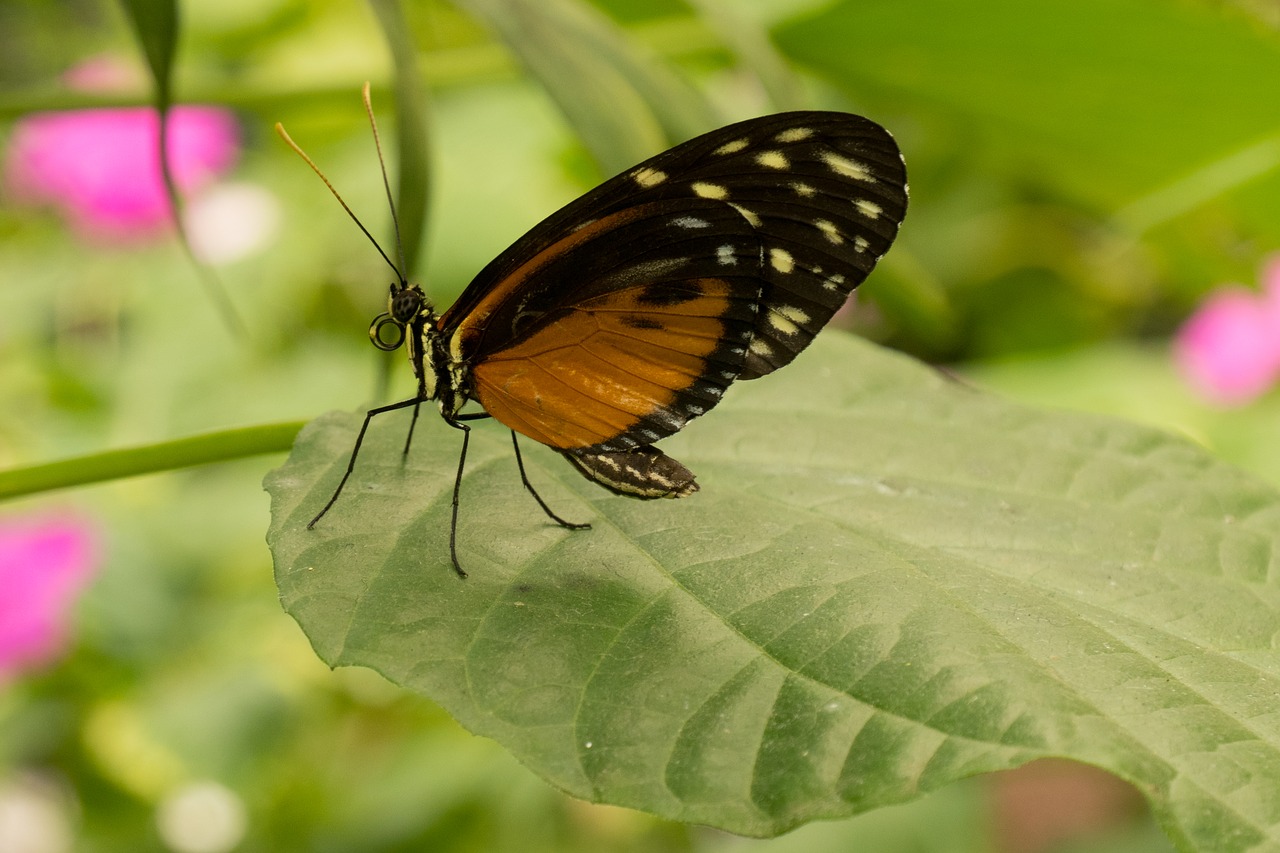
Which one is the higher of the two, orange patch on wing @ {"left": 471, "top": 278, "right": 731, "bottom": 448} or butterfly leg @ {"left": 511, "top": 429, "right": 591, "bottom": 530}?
orange patch on wing @ {"left": 471, "top": 278, "right": 731, "bottom": 448}

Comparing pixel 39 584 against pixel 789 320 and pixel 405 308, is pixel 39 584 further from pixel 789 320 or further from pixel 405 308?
pixel 789 320

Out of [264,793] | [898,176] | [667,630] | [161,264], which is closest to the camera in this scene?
[667,630]

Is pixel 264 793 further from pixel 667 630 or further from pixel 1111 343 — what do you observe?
pixel 1111 343

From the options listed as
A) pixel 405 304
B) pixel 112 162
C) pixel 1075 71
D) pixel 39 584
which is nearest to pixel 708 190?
pixel 405 304

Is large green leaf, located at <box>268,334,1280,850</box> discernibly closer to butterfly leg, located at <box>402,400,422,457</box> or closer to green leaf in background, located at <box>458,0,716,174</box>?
butterfly leg, located at <box>402,400,422,457</box>

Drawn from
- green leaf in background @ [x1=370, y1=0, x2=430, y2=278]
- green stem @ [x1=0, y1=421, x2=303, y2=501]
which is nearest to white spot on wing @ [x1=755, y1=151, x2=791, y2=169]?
green leaf in background @ [x1=370, y1=0, x2=430, y2=278]

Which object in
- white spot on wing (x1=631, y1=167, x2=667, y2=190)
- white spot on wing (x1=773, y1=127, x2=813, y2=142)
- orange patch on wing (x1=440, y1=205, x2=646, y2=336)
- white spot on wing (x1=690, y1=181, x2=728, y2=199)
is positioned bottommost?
orange patch on wing (x1=440, y1=205, x2=646, y2=336)

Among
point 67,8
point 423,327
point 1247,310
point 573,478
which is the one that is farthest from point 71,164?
point 1247,310

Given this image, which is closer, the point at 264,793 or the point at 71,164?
the point at 264,793
